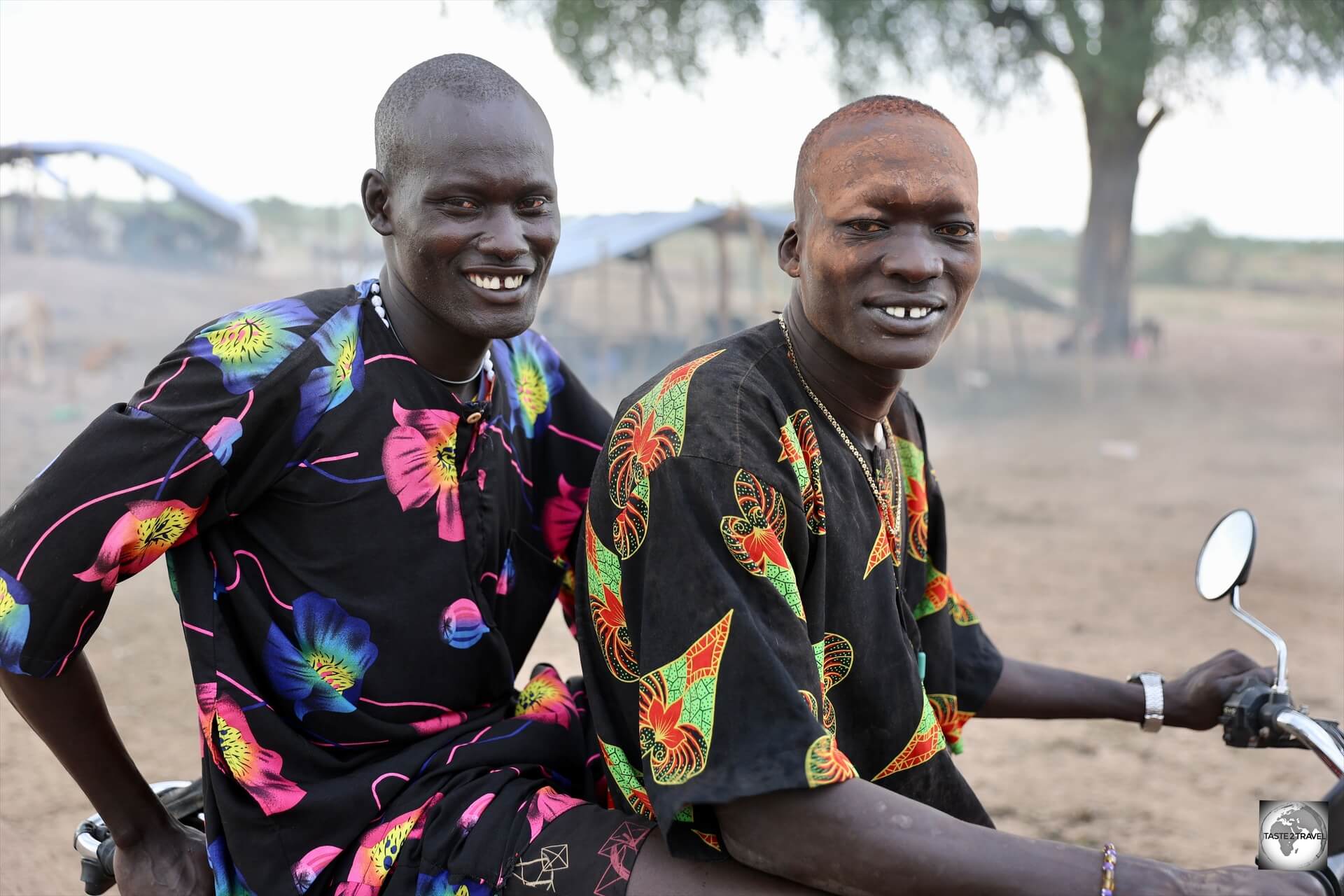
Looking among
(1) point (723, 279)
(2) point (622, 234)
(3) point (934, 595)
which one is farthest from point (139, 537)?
(1) point (723, 279)

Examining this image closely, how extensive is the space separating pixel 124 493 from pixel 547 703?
870 millimetres

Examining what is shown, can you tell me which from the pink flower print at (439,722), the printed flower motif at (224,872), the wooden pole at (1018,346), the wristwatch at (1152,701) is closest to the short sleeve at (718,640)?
the pink flower print at (439,722)

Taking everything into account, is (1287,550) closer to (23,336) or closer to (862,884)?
(862,884)

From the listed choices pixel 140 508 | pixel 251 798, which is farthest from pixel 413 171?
pixel 251 798

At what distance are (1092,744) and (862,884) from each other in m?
3.76

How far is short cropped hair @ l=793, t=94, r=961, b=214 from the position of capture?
77.7 inches

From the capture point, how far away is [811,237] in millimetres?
1993

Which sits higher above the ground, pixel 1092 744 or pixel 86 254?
pixel 86 254

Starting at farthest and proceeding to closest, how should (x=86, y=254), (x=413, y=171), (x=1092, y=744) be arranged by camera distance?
(x=86, y=254), (x=1092, y=744), (x=413, y=171)

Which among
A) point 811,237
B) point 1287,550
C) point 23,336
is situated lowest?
point 1287,550

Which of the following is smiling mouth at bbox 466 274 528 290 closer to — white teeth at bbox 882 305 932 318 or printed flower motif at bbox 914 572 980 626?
white teeth at bbox 882 305 932 318

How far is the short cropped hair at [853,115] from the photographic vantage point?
197cm

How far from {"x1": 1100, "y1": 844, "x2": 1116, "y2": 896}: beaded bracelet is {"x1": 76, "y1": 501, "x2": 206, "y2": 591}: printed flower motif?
1526 mm

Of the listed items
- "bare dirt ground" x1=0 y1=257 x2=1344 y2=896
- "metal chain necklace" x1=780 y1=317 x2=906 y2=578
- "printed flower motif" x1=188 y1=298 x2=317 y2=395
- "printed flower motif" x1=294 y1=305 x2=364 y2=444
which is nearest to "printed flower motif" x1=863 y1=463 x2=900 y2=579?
"metal chain necklace" x1=780 y1=317 x2=906 y2=578
